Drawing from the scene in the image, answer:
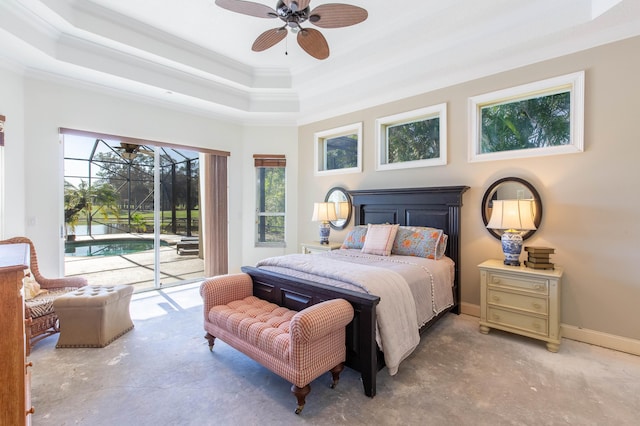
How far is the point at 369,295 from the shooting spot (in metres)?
2.08

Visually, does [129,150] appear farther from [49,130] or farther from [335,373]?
[335,373]

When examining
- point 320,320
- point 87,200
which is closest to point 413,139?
point 320,320

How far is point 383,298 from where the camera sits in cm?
216

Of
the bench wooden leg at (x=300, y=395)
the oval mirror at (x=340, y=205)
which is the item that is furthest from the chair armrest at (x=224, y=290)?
the oval mirror at (x=340, y=205)

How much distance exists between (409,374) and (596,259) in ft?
7.17

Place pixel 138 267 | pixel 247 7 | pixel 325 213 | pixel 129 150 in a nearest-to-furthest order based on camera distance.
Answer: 1. pixel 247 7
2. pixel 129 150
3. pixel 325 213
4. pixel 138 267

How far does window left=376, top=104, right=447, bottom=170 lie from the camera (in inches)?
149

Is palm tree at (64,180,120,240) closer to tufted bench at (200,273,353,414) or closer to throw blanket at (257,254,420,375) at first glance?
tufted bench at (200,273,353,414)

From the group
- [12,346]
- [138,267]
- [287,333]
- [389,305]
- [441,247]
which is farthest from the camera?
[138,267]

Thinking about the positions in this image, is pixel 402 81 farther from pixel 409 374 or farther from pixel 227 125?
pixel 409 374

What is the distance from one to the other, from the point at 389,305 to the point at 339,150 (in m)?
3.39

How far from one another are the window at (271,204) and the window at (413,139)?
207 centimetres

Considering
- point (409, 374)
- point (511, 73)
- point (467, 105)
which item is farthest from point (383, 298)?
point (511, 73)

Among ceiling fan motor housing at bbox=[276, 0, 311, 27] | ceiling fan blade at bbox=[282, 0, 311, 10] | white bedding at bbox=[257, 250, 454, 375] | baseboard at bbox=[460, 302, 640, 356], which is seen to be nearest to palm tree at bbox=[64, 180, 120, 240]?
white bedding at bbox=[257, 250, 454, 375]
